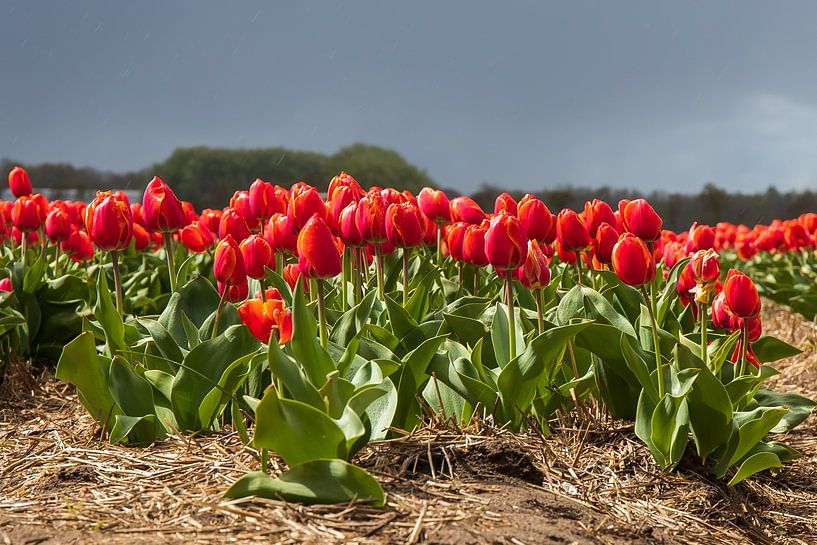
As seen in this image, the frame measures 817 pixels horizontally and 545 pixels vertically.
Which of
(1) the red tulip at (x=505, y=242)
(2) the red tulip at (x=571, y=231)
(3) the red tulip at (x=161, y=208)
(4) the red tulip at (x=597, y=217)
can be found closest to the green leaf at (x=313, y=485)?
(1) the red tulip at (x=505, y=242)

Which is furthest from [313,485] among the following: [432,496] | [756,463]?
[756,463]

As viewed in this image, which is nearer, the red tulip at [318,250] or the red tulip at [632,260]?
the red tulip at [318,250]

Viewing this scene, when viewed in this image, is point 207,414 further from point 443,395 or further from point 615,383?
point 615,383

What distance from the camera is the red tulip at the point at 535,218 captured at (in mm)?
3326

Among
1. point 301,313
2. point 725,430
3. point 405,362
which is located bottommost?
point 725,430

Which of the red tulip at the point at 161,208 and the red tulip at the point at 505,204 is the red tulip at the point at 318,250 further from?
the red tulip at the point at 505,204

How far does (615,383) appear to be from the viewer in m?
3.21

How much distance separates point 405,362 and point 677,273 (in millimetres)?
1771

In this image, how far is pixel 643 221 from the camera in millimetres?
3291

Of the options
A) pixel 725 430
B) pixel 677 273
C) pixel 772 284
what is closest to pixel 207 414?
pixel 725 430

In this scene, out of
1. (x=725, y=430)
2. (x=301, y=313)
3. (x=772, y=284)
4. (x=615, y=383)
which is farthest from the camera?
(x=772, y=284)

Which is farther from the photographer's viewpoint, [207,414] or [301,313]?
[207,414]

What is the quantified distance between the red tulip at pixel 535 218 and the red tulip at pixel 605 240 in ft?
0.98

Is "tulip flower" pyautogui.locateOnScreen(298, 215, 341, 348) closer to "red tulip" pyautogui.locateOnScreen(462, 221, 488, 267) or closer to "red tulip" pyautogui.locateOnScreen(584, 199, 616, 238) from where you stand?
"red tulip" pyautogui.locateOnScreen(462, 221, 488, 267)
